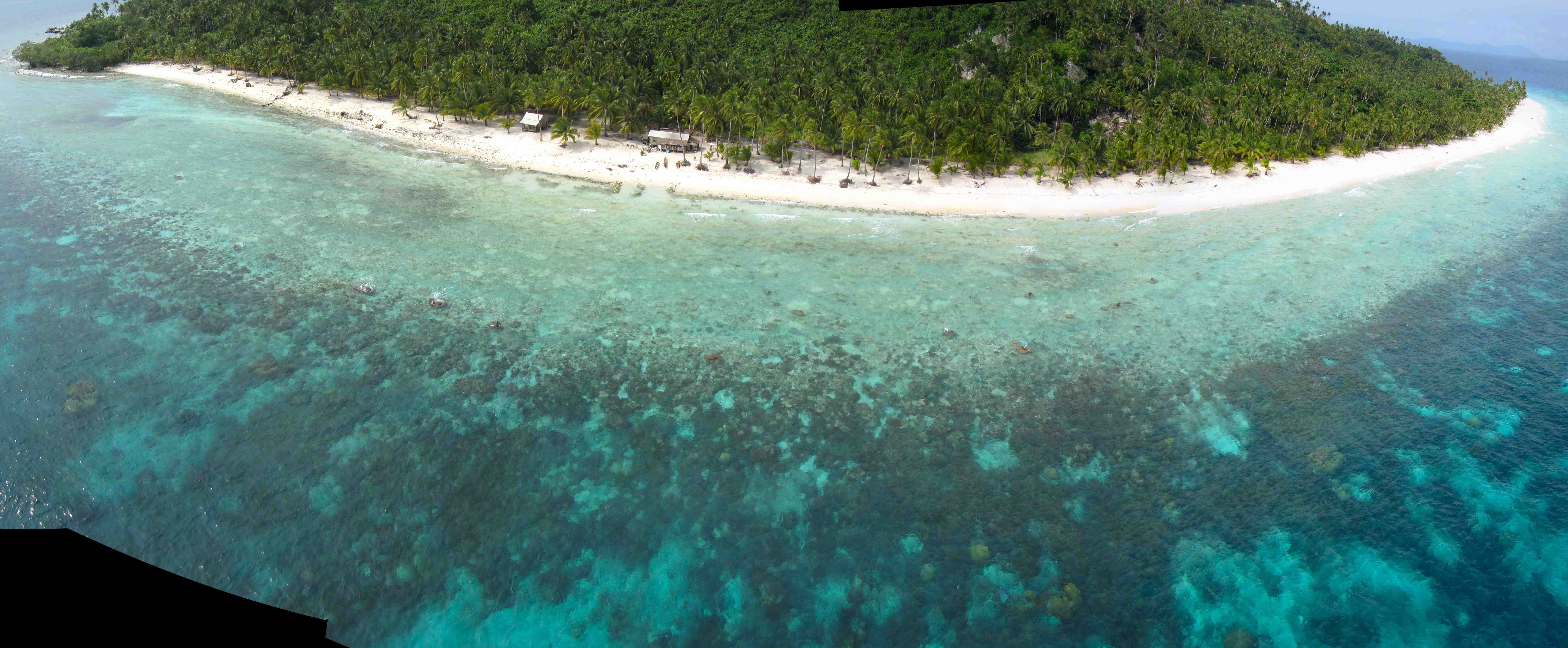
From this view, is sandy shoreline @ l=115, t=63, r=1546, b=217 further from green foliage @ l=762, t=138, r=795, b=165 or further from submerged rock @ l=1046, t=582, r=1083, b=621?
submerged rock @ l=1046, t=582, r=1083, b=621

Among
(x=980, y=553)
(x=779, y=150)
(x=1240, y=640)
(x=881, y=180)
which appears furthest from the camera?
(x=779, y=150)

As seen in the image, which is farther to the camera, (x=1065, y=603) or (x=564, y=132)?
(x=564, y=132)

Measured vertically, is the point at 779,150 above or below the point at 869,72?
below

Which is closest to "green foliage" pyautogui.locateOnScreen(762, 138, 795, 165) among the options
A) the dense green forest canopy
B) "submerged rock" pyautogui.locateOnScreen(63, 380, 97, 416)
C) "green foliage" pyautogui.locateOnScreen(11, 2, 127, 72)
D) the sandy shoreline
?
Answer: the dense green forest canopy

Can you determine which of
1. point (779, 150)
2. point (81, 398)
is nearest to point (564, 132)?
point (779, 150)

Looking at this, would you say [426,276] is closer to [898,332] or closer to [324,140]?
[898,332]

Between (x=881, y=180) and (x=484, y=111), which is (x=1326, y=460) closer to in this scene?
(x=881, y=180)

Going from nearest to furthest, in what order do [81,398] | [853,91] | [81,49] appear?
1. [81,398]
2. [853,91]
3. [81,49]

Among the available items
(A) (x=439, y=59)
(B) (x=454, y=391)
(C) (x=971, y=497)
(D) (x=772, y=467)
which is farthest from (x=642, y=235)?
(A) (x=439, y=59)
